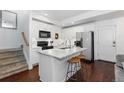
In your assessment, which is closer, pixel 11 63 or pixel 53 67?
pixel 53 67

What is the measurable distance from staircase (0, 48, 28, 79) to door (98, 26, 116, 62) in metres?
4.20

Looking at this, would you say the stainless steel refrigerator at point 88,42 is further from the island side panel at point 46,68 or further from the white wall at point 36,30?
the island side panel at point 46,68

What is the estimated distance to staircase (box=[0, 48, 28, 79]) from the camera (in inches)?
122

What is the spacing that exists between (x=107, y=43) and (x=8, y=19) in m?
5.32

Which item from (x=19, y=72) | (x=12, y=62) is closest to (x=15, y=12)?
(x=12, y=62)

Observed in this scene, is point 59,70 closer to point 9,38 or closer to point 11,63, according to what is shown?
point 11,63

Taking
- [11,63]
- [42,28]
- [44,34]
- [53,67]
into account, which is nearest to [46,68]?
[53,67]

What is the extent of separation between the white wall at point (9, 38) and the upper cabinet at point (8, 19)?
0.20 meters

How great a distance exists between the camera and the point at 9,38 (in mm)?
4477

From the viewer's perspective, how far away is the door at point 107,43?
4.84 m
